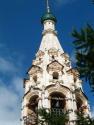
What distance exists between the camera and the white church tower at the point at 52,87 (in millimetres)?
28375

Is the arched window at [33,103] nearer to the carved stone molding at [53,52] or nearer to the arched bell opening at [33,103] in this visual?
the arched bell opening at [33,103]

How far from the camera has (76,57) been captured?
44.6ft

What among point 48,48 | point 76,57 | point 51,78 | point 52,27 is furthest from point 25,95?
point 76,57

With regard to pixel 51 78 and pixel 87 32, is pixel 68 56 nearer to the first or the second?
pixel 51 78

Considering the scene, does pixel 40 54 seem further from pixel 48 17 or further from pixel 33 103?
pixel 48 17

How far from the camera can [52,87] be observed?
95.8 ft

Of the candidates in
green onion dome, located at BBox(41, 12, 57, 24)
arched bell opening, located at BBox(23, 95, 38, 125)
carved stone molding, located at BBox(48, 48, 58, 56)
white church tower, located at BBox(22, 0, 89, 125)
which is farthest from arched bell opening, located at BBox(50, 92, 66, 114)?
green onion dome, located at BBox(41, 12, 57, 24)

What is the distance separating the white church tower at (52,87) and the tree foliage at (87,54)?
1361 cm

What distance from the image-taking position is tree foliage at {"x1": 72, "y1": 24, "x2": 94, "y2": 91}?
13367 mm

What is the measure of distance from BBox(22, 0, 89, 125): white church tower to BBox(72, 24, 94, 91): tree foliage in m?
13.6

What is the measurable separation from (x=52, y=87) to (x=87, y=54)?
15883 millimetres

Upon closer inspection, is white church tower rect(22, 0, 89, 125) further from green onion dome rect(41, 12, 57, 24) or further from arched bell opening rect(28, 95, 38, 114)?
green onion dome rect(41, 12, 57, 24)

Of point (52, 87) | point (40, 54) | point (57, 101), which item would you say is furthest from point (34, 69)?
point (57, 101)

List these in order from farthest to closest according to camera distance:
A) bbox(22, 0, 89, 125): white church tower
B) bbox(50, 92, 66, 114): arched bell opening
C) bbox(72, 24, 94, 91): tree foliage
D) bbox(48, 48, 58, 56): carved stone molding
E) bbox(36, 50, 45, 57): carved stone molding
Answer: bbox(36, 50, 45, 57): carved stone molding, bbox(48, 48, 58, 56): carved stone molding, bbox(50, 92, 66, 114): arched bell opening, bbox(22, 0, 89, 125): white church tower, bbox(72, 24, 94, 91): tree foliage
